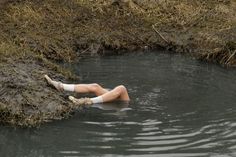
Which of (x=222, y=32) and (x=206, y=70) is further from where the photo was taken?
(x=222, y=32)

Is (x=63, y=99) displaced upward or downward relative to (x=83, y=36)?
downward

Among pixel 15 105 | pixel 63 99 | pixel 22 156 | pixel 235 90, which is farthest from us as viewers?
pixel 235 90

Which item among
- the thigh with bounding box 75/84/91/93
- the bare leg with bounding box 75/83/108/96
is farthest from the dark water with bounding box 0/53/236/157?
the thigh with bounding box 75/84/91/93

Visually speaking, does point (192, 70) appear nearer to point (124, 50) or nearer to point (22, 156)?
point (124, 50)

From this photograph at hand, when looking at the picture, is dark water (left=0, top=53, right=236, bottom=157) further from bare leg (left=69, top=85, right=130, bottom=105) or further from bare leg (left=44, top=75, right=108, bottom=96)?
bare leg (left=44, top=75, right=108, bottom=96)

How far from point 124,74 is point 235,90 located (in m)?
2.52

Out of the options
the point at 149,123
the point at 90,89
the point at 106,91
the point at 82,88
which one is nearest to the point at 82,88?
the point at 82,88

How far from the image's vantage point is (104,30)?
1534 cm

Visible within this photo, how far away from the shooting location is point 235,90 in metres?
11.3

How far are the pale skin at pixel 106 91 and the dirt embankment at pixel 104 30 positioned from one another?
0.78 m

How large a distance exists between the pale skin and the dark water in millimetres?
144

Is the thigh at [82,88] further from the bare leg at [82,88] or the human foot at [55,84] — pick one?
the human foot at [55,84]

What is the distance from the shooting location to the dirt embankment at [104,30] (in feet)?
40.4

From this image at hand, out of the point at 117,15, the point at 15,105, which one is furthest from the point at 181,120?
the point at 117,15
